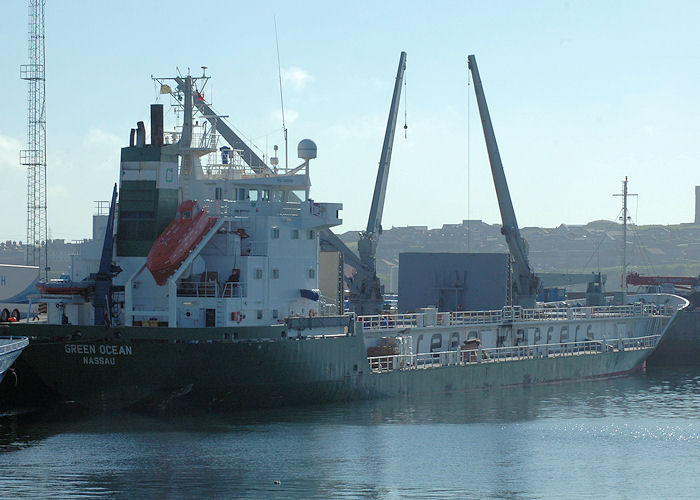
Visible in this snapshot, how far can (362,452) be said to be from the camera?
119 ft

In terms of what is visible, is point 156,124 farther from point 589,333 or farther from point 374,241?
point 589,333

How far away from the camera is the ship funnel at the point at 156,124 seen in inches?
1759

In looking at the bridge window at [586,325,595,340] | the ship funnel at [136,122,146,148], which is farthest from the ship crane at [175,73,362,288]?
the bridge window at [586,325,595,340]

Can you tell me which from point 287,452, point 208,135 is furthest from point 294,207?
point 287,452

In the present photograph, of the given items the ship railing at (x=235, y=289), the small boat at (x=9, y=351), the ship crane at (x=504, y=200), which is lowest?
the small boat at (x=9, y=351)

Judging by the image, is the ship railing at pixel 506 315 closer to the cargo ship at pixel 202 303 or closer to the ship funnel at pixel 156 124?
the cargo ship at pixel 202 303

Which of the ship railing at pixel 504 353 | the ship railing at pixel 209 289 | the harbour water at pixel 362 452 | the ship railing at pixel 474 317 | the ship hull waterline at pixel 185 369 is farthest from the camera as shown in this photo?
the ship railing at pixel 474 317

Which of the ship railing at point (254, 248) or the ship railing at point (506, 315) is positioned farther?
the ship railing at point (506, 315)

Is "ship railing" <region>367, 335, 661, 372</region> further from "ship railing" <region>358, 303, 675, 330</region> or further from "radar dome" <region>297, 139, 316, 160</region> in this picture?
"radar dome" <region>297, 139, 316, 160</region>

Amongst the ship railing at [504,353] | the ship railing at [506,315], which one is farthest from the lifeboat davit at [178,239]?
the ship railing at [504,353]

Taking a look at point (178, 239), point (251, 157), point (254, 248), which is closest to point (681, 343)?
point (251, 157)

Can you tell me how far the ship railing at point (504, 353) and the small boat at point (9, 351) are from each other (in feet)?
48.5

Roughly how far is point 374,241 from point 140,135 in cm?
2658

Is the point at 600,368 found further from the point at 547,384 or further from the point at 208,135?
the point at 208,135
